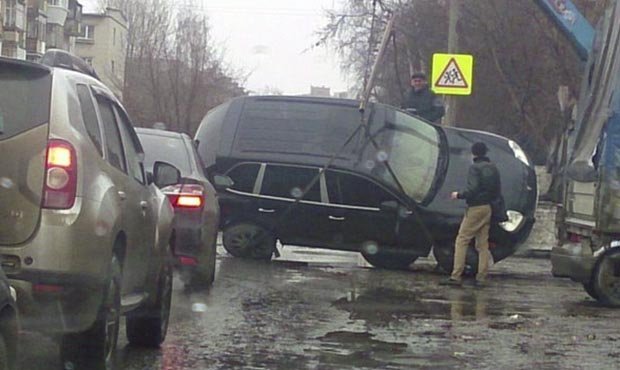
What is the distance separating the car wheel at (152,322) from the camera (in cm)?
883

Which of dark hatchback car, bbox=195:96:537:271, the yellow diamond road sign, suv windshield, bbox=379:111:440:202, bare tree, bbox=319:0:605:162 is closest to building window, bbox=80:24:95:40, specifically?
bare tree, bbox=319:0:605:162

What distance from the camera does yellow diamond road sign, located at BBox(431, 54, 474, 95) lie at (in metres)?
21.5

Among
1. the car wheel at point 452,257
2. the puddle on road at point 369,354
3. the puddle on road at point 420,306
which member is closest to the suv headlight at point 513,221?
the car wheel at point 452,257

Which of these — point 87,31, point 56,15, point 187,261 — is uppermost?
point 87,31

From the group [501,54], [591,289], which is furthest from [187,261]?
[501,54]

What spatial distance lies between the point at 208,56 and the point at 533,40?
13.6 metres

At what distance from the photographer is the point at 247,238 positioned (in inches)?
632

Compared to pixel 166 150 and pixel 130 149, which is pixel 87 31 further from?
pixel 130 149

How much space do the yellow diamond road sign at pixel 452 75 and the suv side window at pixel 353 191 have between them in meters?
5.91

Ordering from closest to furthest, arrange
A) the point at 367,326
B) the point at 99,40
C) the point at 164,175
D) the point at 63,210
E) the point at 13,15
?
1. the point at 63,210
2. the point at 164,175
3. the point at 367,326
4. the point at 13,15
5. the point at 99,40

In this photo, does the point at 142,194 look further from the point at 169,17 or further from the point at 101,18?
the point at 101,18

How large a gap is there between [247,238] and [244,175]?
0.80 meters

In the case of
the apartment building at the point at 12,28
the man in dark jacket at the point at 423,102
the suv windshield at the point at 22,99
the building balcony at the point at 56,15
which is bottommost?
the suv windshield at the point at 22,99

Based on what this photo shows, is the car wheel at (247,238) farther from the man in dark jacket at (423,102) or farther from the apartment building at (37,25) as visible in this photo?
the apartment building at (37,25)
